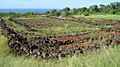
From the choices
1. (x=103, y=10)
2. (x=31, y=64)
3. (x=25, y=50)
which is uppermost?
(x=31, y=64)

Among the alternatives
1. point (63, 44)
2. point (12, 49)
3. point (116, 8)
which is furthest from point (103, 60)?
point (116, 8)

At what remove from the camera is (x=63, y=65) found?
35.1 feet

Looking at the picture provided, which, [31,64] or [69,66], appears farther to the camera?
[31,64]

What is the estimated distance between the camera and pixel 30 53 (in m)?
17.8

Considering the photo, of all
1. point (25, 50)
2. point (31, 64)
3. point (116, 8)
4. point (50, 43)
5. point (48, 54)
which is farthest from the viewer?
point (116, 8)

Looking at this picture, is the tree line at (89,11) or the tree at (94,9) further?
the tree at (94,9)

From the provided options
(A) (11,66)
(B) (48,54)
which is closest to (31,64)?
(A) (11,66)

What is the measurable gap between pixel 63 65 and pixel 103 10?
284ft

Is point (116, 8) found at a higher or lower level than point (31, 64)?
lower

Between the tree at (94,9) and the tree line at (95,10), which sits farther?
the tree at (94,9)

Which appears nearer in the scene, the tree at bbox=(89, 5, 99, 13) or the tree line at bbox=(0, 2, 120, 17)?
the tree line at bbox=(0, 2, 120, 17)

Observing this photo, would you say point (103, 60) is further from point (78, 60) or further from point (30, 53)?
point (30, 53)

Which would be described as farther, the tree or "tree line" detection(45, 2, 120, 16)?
the tree

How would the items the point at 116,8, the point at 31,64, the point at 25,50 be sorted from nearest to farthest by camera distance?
the point at 31,64 < the point at 25,50 < the point at 116,8
